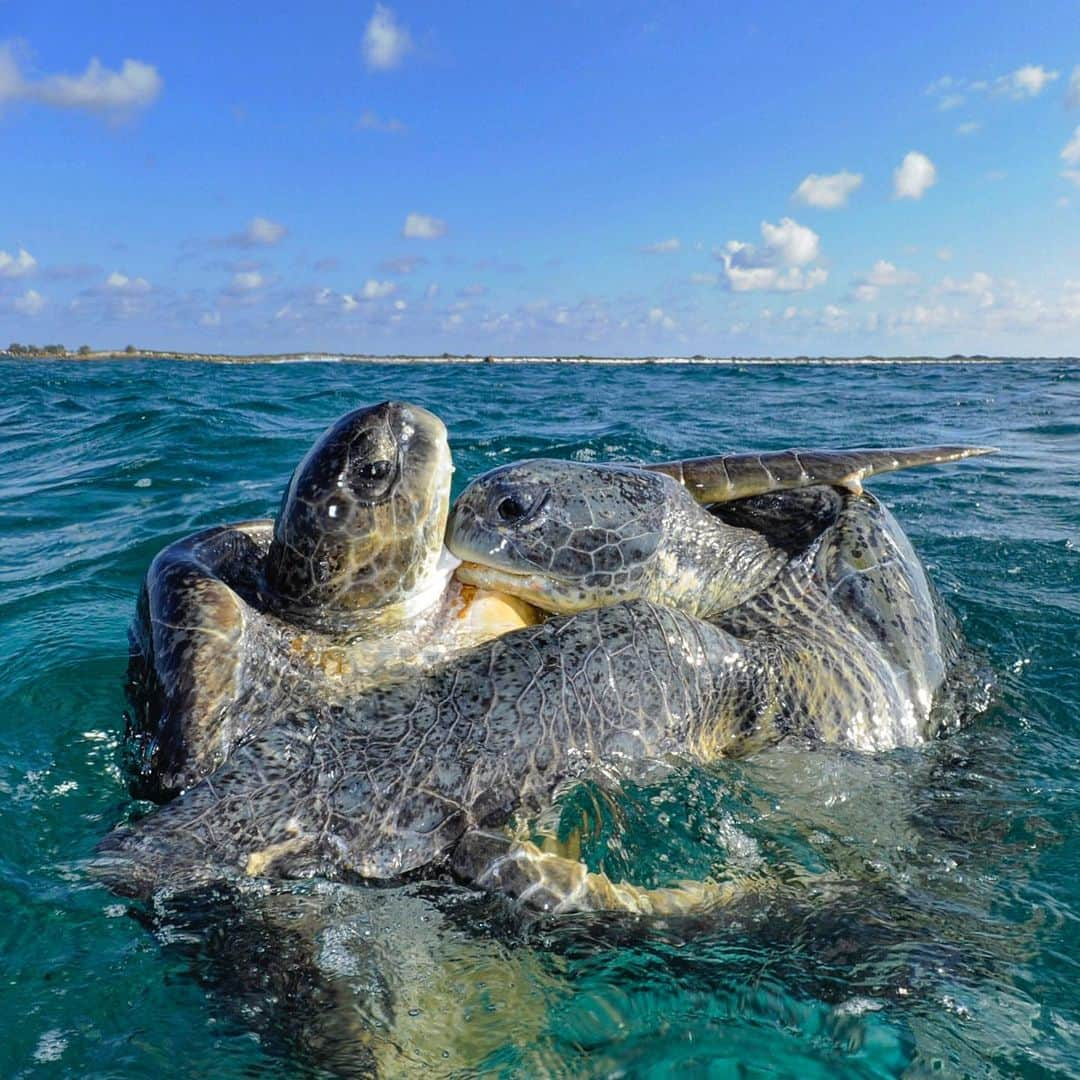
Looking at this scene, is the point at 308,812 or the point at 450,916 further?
the point at 308,812

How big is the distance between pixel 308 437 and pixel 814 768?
12119mm

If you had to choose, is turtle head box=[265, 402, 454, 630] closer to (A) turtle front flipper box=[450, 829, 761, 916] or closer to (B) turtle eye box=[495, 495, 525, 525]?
(B) turtle eye box=[495, 495, 525, 525]

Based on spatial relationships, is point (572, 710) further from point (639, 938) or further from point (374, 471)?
point (374, 471)

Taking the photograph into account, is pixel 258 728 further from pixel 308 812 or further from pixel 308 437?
pixel 308 437

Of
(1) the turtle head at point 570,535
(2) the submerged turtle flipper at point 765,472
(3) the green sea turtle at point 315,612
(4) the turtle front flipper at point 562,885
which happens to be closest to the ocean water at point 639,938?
(4) the turtle front flipper at point 562,885

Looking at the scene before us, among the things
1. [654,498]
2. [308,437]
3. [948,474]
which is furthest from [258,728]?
[308,437]

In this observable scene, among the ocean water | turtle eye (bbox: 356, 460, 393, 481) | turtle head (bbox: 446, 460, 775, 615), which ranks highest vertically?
turtle eye (bbox: 356, 460, 393, 481)

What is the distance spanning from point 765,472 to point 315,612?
2748 mm

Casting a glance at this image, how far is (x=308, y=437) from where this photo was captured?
47.0 feet

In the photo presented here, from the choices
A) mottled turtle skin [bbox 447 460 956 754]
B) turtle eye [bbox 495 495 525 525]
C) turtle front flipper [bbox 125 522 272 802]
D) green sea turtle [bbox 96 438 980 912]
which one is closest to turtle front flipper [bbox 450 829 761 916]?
green sea turtle [bbox 96 438 980 912]

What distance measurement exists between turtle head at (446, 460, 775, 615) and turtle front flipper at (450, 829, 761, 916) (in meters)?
1.30

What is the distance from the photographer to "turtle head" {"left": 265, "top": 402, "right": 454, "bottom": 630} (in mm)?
3586

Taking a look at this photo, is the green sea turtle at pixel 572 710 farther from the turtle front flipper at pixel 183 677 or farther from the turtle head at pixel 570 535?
the turtle front flipper at pixel 183 677

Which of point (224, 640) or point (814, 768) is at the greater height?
point (224, 640)
